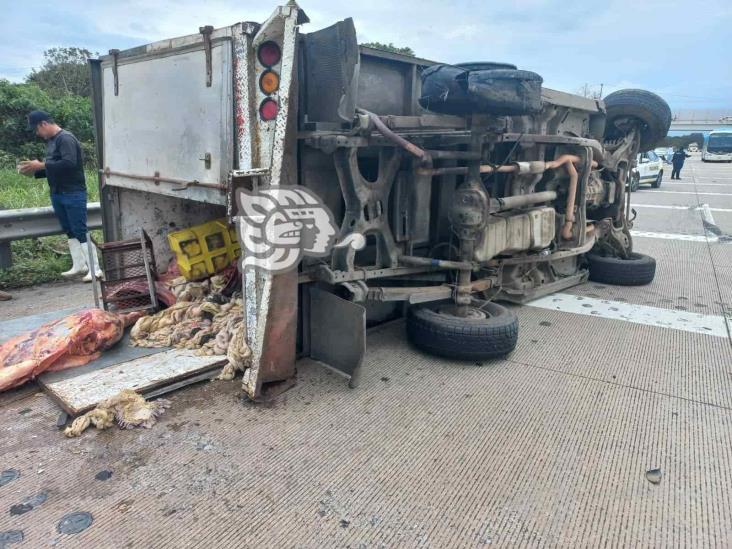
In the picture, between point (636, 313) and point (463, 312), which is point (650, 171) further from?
point (463, 312)

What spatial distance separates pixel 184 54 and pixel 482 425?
9.02 ft

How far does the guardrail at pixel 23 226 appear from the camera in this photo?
4953 millimetres

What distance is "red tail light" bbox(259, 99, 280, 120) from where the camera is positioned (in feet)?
8.89

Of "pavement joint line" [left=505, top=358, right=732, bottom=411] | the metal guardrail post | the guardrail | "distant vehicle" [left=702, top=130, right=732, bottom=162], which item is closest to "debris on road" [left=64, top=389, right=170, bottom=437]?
"pavement joint line" [left=505, top=358, right=732, bottom=411]

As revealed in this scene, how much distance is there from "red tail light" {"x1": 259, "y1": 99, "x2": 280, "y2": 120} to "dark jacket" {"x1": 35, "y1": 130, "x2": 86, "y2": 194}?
3098 mm

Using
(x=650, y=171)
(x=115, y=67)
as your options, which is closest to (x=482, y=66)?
(x=115, y=67)

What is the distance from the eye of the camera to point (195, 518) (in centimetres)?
195

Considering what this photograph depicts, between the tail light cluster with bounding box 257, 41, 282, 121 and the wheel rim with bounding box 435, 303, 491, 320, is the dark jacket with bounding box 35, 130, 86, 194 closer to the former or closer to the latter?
the tail light cluster with bounding box 257, 41, 282, 121

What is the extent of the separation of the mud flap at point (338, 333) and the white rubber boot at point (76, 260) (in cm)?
326

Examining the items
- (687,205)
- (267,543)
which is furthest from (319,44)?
(687,205)

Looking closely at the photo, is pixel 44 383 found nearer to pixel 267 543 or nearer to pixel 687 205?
pixel 267 543

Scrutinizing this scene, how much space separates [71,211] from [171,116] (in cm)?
243

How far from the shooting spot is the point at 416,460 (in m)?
2.35

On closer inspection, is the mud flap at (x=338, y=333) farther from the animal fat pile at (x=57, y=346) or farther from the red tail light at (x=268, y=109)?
the animal fat pile at (x=57, y=346)
